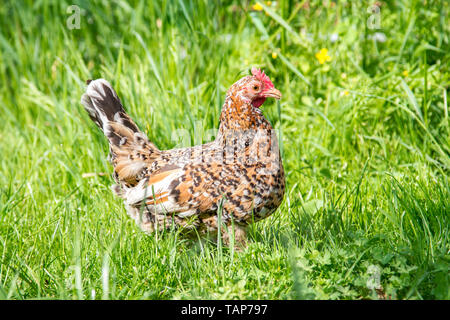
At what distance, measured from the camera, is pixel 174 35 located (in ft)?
15.5

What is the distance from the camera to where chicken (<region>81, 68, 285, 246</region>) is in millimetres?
3068

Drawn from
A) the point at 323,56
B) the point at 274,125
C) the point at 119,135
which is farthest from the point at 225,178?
the point at 323,56

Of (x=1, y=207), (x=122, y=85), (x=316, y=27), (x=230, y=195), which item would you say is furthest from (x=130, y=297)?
(x=316, y=27)

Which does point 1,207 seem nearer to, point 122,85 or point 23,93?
point 122,85

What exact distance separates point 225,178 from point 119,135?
872mm

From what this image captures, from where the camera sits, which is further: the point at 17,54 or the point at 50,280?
the point at 17,54

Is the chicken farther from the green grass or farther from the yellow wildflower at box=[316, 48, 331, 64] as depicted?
the yellow wildflower at box=[316, 48, 331, 64]

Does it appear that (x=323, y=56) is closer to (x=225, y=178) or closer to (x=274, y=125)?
(x=274, y=125)

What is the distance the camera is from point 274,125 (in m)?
4.61

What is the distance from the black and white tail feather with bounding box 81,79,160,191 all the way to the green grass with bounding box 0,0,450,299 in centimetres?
35

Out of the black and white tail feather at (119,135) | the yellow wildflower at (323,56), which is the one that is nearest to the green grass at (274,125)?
the yellow wildflower at (323,56)

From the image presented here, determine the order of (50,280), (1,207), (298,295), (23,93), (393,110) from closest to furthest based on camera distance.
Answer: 1. (298,295)
2. (50,280)
3. (1,207)
4. (393,110)
5. (23,93)

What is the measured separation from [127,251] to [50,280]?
43 centimetres

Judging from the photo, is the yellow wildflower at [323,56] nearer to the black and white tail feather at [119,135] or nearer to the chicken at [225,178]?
the chicken at [225,178]
